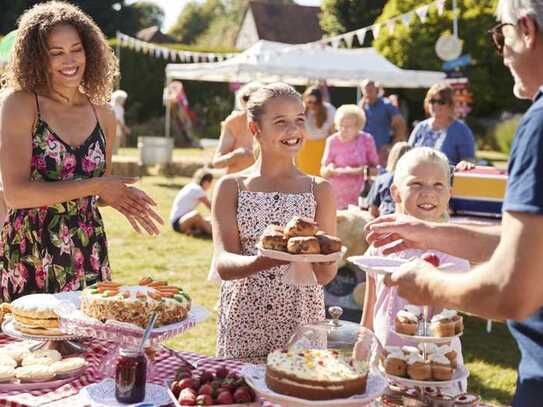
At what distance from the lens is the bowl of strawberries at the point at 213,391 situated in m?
2.14

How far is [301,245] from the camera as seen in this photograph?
7.64 ft

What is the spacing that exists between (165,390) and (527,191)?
1317 mm

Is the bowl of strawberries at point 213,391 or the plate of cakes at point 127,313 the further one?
the plate of cakes at point 127,313

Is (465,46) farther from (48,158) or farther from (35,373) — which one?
(35,373)

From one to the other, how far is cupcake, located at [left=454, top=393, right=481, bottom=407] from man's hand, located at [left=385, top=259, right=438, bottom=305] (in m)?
0.54

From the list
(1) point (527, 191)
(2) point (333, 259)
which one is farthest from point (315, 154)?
(1) point (527, 191)

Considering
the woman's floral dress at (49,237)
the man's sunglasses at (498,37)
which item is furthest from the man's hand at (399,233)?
the woman's floral dress at (49,237)

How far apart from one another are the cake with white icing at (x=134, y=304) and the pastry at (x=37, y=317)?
0.18 m

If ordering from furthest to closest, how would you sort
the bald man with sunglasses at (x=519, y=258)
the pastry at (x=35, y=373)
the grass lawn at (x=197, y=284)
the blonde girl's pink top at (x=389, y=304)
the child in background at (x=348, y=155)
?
the child in background at (x=348, y=155) → the grass lawn at (x=197, y=284) → the blonde girl's pink top at (x=389, y=304) → the pastry at (x=35, y=373) → the bald man with sunglasses at (x=519, y=258)

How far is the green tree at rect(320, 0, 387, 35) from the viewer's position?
35781mm

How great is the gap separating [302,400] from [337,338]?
0.36m

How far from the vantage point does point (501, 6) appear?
177cm

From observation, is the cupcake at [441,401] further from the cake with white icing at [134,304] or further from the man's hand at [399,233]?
the cake with white icing at [134,304]

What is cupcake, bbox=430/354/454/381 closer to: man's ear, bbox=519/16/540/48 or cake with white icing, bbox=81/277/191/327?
cake with white icing, bbox=81/277/191/327
